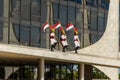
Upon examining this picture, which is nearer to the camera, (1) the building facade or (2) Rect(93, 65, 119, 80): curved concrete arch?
(1) the building facade

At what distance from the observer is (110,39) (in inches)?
1619

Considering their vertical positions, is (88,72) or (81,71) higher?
(81,71)

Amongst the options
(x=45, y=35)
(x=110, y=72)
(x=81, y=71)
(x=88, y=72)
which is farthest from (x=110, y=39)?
(x=45, y=35)

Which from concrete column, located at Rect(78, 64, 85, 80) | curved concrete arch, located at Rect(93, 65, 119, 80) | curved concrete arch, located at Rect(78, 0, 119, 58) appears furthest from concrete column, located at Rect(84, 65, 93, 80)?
concrete column, located at Rect(78, 64, 85, 80)

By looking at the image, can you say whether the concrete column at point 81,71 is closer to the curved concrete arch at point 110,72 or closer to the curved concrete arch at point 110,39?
the curved concrete arch at point 110,39

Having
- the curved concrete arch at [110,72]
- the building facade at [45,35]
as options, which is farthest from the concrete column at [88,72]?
the curved concrete arch at [110,72]

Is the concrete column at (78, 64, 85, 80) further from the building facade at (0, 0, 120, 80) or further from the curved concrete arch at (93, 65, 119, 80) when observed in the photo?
the curved concrete arch at (93, 65, 119, 80)

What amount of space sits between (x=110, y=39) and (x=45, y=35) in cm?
1007

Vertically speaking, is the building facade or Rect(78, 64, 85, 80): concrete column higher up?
the building facade

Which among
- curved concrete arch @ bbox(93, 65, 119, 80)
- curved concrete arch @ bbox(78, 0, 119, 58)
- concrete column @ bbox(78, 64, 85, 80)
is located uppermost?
curved concrete arch @ bbox(78, 0, 119, 58)

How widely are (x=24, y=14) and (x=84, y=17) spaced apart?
7.71 metres

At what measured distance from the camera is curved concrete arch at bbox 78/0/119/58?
3919cm

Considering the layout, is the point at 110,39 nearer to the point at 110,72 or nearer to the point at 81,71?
the point at 110,72

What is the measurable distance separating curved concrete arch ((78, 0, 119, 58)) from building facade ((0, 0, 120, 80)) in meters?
0.10
